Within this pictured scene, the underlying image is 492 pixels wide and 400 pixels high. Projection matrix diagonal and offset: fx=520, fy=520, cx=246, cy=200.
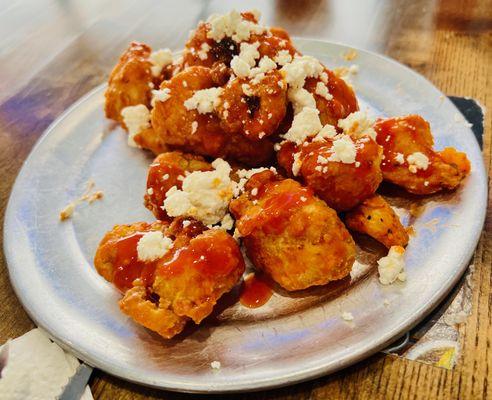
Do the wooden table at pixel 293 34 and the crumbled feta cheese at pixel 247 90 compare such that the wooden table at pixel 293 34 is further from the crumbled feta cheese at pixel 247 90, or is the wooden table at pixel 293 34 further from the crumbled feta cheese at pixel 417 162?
the crumbled feta cheese at pixel 247 90

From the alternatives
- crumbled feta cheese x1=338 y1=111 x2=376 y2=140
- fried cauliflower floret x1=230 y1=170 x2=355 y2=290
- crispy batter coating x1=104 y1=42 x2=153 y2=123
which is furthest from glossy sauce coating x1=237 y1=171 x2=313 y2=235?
crispy batter coating x1=104 y1=42 x2=153 y2=123

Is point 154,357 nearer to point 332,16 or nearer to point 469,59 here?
point 469,59

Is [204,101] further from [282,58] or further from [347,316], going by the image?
[347,316]

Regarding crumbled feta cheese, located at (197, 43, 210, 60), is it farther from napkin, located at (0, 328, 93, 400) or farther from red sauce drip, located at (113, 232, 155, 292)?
napkin, located at (0, 328, 93, 400)

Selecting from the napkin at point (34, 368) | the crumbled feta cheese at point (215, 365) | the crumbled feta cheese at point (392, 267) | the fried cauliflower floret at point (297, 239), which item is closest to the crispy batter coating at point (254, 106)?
the fried cauliflower floret at point (297, 239)

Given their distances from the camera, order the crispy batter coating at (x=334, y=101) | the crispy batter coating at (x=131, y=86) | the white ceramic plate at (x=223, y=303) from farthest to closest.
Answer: the crispy batter coating at (x=131, y=86) < the crispy batter coating at (x=334, y=101) < the white ceramic plate at (x=223, y=303)

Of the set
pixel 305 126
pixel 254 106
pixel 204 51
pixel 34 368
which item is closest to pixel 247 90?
pixel 254 106
